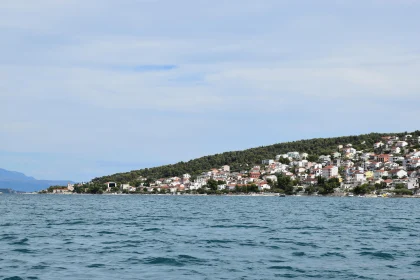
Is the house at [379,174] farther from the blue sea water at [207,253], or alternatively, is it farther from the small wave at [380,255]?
the small wave at [380,255]

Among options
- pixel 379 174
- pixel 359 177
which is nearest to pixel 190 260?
pixel 359 177

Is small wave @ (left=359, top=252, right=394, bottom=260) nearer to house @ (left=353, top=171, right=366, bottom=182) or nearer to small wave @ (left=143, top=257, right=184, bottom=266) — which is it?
small wave @ (left=143, top=257, right=184, bottom=266)

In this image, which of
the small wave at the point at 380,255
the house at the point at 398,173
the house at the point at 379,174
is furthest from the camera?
the house at the point at 379,174

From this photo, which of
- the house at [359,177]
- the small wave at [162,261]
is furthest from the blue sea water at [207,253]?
the house at [359,177]

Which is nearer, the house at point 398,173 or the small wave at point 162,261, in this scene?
the small wave at point 162,261

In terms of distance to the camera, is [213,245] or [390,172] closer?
[213,245]

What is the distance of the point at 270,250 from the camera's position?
27094mm

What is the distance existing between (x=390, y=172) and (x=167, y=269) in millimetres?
186254

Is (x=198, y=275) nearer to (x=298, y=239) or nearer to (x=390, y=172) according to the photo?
(x=298, y=239)

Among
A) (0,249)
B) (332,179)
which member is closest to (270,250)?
(0,249)

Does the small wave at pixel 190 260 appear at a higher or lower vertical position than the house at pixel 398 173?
lower

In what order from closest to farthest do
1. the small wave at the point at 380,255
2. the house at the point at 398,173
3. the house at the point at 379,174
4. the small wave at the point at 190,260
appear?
1. the small wave at the point at 190,260
2. the small wave at the point at 380,255
3. the house at the point at 398,173
4. the house at the point at 379,174

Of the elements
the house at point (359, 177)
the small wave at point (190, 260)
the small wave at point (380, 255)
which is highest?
the house at point (359, 177)

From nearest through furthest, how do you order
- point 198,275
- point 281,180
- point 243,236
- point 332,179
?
1. point 198,275
2. point 243,236
3. point 332,179
4. point 281,180
